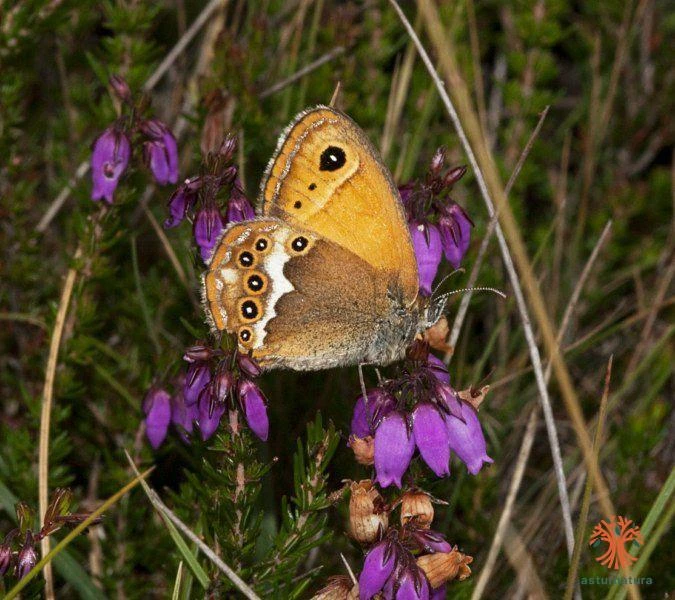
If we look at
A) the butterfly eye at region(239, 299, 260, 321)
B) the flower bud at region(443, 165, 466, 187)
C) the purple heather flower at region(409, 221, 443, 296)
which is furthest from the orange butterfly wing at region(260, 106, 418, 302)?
the butterfly eye at region(239, 299, 260, 321)

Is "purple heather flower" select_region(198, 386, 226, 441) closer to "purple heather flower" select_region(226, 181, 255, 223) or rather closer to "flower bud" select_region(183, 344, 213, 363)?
"flower bud" select_region(183, 344, 213, 363)

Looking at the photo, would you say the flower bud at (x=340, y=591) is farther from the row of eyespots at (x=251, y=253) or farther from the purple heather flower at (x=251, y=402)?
the row of eyespots at (x=251, y=253)

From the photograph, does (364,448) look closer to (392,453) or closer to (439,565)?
(392,453)

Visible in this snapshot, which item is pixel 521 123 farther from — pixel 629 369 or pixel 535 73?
pixel 629 369

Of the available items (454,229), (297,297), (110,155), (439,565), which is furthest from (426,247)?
(110,155)

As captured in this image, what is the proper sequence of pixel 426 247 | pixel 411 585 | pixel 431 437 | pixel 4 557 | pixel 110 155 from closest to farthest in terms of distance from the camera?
pixel 411 585
pixel 4 557
pixel 431 437
pixel 426 247
pixel 110 155

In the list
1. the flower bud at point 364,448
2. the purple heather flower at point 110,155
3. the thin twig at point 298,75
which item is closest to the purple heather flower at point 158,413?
the purple heather flower at point 110,155

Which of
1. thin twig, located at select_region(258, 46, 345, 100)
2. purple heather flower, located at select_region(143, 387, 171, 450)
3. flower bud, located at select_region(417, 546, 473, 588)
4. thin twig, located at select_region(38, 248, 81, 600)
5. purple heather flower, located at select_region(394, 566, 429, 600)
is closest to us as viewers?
purple heather flower, located at select_region(394, 566, 429, 600)
